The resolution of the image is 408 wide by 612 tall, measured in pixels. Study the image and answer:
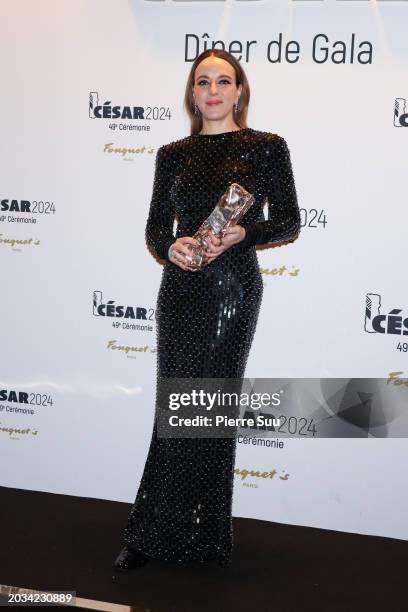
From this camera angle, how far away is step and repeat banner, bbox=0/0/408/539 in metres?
3.24

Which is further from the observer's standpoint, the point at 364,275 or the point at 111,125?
the point at 111,125

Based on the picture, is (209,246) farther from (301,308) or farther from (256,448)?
(256,448)

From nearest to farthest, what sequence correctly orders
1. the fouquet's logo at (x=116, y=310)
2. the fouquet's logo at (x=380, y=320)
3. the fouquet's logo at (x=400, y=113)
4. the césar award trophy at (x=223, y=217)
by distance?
the césar award trophy at (x=223, y=217), the fouquet's logo at (x=400, y=113), the fouquet's logo at (x=380, y=320), the fouquet's logo at (x=116, y=310)

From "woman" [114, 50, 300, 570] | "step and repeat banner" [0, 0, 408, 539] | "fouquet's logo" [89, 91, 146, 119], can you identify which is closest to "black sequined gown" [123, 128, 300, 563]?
"woman" [114, 50, 300, 570]

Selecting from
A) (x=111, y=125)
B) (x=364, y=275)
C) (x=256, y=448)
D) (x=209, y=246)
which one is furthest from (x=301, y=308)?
(x=111, y=125)

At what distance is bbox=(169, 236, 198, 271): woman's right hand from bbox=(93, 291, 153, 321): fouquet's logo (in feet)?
2.95

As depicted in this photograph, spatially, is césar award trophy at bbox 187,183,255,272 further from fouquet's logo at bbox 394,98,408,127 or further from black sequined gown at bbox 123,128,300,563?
fouquet's logo at bbox 394,98,408,127

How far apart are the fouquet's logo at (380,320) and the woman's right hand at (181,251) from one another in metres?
0.97

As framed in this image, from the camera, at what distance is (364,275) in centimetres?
329

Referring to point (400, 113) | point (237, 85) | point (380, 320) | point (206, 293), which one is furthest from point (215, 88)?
point (380, 320)

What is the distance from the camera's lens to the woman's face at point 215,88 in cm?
279

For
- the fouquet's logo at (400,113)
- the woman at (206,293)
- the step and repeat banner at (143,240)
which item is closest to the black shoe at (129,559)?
the woman at (206,293)

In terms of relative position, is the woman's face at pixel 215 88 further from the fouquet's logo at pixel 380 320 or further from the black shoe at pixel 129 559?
the black shoe at pixel 129 559

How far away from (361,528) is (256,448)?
1.85 feet
